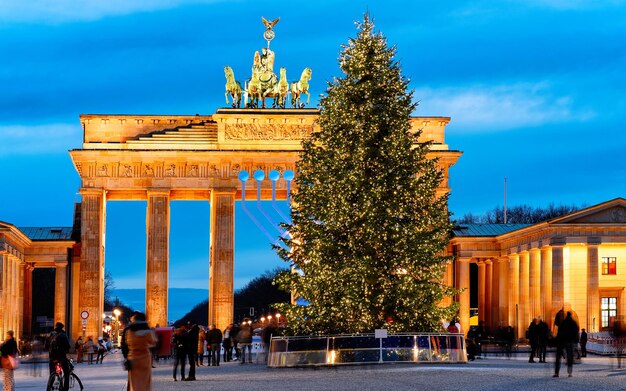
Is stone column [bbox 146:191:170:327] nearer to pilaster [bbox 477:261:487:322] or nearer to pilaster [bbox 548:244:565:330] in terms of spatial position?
pilaster [bbox 477:261:487:322]

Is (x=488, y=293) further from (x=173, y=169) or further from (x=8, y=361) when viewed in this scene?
(x=8, y=361)

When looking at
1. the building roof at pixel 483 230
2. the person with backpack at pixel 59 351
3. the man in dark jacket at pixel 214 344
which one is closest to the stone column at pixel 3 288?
the man in dark jacket at pixel 214 344

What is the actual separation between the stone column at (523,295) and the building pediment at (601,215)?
311 inches

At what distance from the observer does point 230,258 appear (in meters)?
88.0

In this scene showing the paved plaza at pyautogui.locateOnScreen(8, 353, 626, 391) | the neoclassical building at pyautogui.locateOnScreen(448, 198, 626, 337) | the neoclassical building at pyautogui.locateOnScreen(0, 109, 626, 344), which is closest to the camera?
the paved plaza at pyautogui.locateOnScreen(8, 353, 626, 391)

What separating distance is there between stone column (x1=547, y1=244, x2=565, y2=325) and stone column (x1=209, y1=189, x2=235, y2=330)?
22078mm

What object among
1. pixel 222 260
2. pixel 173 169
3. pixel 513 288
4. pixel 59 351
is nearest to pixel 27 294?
pixel 173 169

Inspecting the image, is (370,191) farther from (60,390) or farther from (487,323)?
(487,323)

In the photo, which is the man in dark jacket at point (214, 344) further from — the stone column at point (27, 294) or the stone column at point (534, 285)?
the stone column at point (27, 294)

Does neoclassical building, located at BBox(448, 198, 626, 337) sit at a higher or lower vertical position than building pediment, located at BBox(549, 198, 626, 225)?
lower

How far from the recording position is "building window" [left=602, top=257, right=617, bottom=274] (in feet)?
265

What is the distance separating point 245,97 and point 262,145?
12.9 ft

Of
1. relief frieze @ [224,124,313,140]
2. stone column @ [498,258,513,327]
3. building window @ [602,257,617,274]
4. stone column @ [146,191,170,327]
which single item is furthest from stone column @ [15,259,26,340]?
building window @ [602,257,617,274]

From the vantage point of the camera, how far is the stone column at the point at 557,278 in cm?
7675
